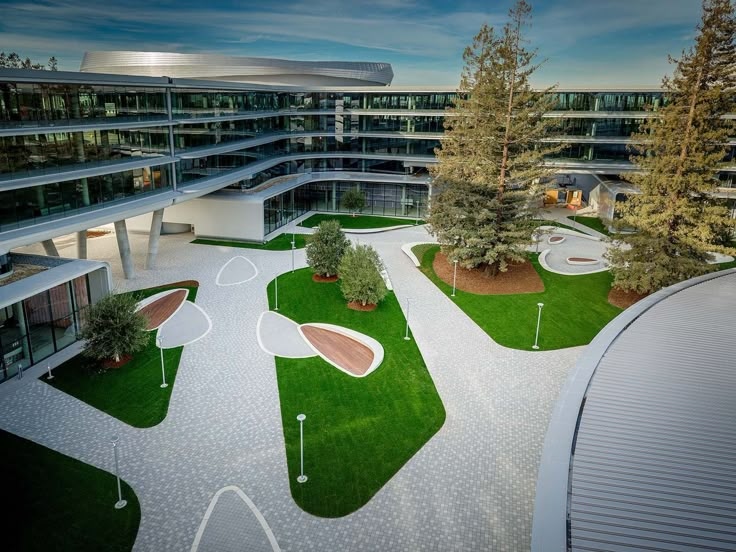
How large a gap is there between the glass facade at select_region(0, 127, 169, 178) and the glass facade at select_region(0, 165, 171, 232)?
29.2 inches

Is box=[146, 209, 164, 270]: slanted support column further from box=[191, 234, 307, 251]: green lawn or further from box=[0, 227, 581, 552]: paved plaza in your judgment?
box=[0, 227, 581, 552]: paved plaza

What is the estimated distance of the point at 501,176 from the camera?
2998 cm

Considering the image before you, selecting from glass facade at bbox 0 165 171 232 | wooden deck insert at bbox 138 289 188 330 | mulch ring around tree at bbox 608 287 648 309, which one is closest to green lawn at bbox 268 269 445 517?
wooden deck insert at bbox 138 289 188 330

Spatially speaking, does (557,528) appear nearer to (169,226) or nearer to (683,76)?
(683,76)

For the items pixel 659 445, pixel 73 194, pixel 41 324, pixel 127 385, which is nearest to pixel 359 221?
pixel 73 194

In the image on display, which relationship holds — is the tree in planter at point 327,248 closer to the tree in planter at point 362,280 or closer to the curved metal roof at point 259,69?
the tree in planter at point 362,280

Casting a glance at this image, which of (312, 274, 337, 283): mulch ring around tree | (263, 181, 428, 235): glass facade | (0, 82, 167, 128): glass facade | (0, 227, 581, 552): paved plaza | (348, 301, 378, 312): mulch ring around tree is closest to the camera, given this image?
(0, 227, 581, 552): paved plaza

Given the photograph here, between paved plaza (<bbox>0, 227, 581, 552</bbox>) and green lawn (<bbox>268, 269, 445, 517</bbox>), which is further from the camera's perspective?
green lawn (<bbox>268, 269, 445, 517</bbox>)

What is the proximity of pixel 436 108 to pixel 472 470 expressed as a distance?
36851mm

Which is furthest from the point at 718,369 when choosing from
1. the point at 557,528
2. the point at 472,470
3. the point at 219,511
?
the point at 219,511

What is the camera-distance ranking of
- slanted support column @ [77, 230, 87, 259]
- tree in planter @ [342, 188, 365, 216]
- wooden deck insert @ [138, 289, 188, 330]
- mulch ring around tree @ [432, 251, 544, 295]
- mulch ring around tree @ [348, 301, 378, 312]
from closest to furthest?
wooden deck insert @ [138, 289, 188, 330]
mulch ring around tree @ [348, 301, 378, 312]
slanted support column @ [77, 230, 87, 259]
mulch ring around tree @ [432, 251, 544, 295]
tree in planter @ [342, 188, 365, 216]

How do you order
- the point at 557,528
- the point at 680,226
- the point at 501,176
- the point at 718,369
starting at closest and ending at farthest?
the point at 557,528, the point at 718,369, the point at 680,226, the point at 501,176

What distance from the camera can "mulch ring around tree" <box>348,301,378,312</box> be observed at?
26938mm

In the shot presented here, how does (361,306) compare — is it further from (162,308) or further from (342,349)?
(162,308)
